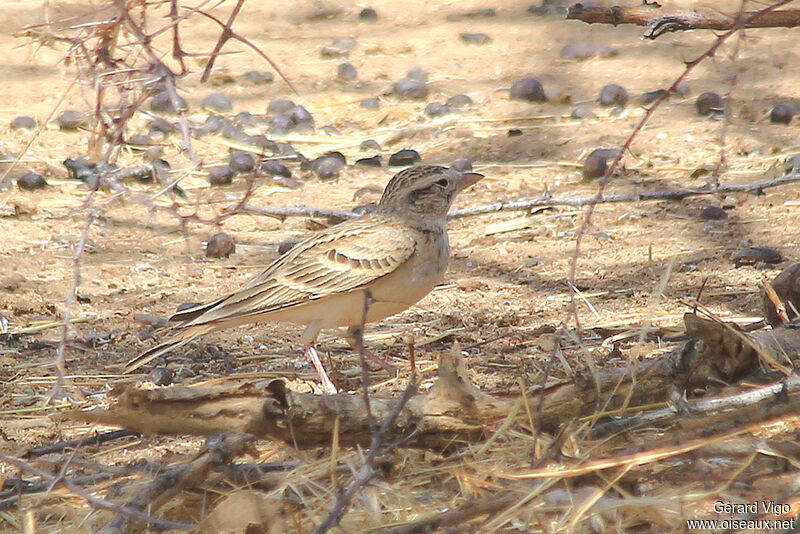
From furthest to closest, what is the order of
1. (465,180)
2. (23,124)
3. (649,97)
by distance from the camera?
(23,124), (649,97), (465,180)

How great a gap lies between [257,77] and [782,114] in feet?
14.9

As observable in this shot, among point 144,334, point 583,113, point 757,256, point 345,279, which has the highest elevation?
point 345,279

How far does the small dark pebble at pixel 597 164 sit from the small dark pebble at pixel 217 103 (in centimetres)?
327

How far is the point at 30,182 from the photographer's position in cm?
786

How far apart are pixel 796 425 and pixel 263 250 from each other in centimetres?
409

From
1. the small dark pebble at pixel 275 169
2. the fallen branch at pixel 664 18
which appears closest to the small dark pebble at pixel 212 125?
the small dark pebble at pixel 275 169

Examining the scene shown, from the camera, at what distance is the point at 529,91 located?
9.20 metres

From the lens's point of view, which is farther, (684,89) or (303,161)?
(684,89)

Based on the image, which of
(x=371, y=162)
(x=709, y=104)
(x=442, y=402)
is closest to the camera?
(x=442, y=402)

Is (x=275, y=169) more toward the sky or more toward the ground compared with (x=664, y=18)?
more toward the ground

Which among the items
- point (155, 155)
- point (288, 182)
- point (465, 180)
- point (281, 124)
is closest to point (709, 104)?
point (288, 182)

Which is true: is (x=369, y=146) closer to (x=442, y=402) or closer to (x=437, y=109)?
(x=437, y=109)

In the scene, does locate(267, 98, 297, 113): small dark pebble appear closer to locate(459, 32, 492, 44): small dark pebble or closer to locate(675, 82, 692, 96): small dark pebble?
locate(459, 32, 492, 44): small dark pebble

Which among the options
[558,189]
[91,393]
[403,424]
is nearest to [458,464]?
[403,424]
